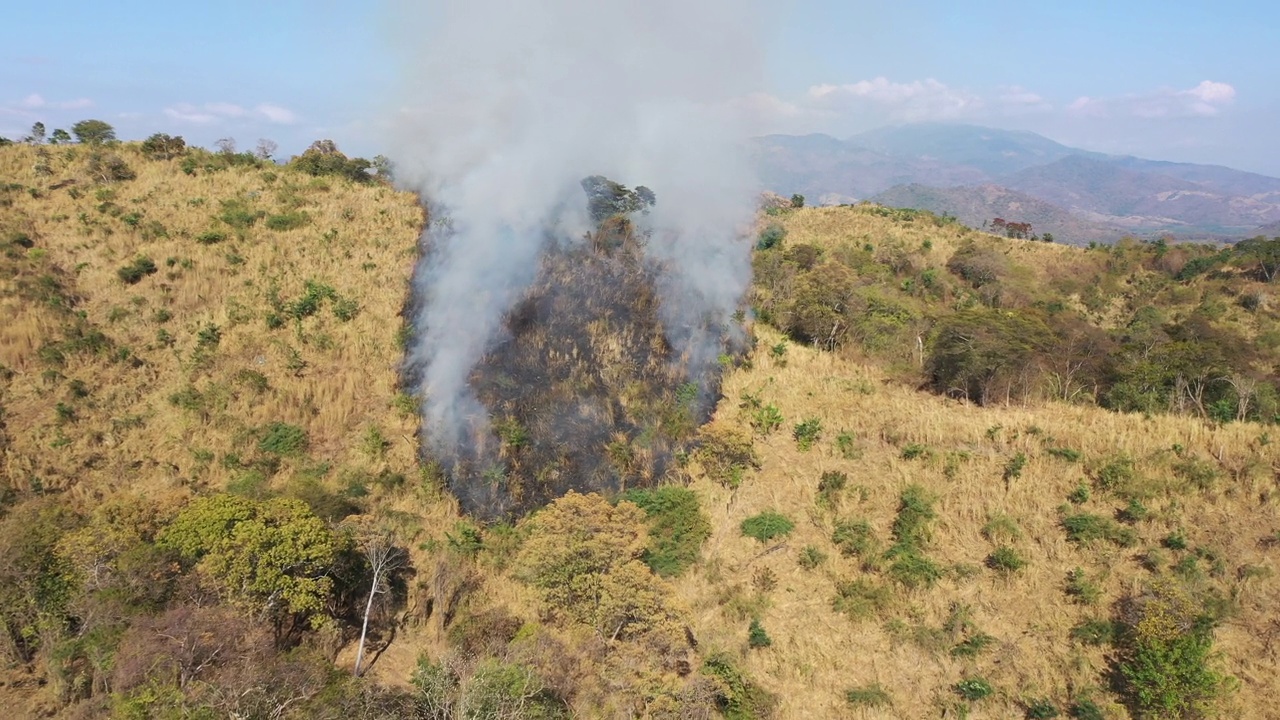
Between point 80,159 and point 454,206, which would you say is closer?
point 454,206

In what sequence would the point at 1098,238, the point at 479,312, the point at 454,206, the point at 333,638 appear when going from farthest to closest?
the point at 1098,238
the point at 454,206
the point at 479,312
the point at 333,638

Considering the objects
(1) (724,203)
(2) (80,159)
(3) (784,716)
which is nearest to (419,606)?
(3) (784,716)

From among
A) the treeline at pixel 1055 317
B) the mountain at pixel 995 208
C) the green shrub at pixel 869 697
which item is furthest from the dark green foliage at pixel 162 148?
the mountain at pixel 995 208

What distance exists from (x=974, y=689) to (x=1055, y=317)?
21719 mm

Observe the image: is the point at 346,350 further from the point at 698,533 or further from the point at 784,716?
the point at 784,716

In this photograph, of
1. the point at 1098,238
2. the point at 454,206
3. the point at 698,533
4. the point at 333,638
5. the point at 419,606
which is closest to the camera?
the point at 333,638

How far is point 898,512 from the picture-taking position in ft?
37.9

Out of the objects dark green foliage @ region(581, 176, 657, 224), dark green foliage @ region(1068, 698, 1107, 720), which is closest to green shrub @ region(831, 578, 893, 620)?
dark green foliage @ region(1068, 698, 1107, 720)

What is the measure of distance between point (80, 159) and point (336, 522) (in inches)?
884

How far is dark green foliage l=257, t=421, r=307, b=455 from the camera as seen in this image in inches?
491

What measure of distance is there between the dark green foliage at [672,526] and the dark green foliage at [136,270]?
15.1 meters

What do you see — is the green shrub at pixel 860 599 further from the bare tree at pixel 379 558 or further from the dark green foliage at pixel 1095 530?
the bare tree at pixel 379 558

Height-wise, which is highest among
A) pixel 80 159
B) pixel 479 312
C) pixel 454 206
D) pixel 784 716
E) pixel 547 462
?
pixel 80 159

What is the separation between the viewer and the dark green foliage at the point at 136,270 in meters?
16.7
